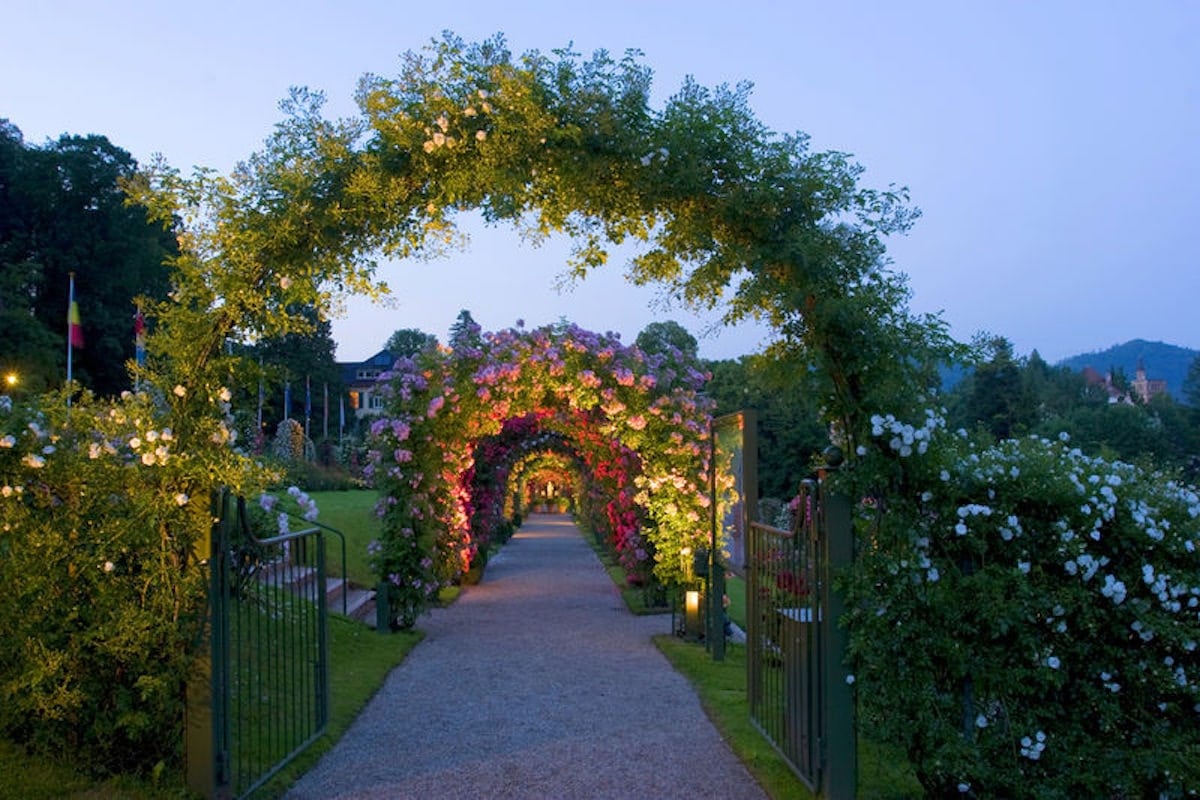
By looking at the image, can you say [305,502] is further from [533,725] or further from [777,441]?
[777,441]

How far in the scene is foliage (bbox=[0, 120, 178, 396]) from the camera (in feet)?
122

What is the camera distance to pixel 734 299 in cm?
540

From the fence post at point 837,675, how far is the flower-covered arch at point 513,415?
7009mm

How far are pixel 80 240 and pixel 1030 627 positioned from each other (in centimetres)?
3943

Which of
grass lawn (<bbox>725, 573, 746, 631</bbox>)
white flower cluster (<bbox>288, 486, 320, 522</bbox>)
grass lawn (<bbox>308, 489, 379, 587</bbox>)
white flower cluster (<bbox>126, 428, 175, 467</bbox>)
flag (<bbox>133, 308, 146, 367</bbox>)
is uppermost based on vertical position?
flag (<bbox>133, 308, 146, 367</bbox>)

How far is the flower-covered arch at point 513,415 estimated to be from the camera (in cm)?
1212

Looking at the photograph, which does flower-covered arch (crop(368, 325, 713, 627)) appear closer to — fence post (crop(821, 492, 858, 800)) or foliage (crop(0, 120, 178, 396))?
fence post (crop(821, 492, 858, 800))

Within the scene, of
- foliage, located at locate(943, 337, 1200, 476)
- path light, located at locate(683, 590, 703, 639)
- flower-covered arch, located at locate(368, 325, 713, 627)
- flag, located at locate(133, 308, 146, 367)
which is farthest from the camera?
foliage, located at locate(943, 337, 1200, 476)

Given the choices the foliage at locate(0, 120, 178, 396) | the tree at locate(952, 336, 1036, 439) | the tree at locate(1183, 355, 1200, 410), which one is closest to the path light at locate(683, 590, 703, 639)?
the foliage at locate(0, 120, 178, 396)

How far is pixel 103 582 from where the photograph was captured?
4828mm

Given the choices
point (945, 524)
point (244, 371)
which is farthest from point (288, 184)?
point (945, 524)

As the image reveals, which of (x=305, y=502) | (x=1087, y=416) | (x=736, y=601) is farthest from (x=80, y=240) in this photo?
(x=1087, y=416)

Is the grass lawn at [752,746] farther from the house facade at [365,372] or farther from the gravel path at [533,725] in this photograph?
the house facade at [365,372]

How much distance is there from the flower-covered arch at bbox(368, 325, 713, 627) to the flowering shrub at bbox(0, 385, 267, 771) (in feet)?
23.2
